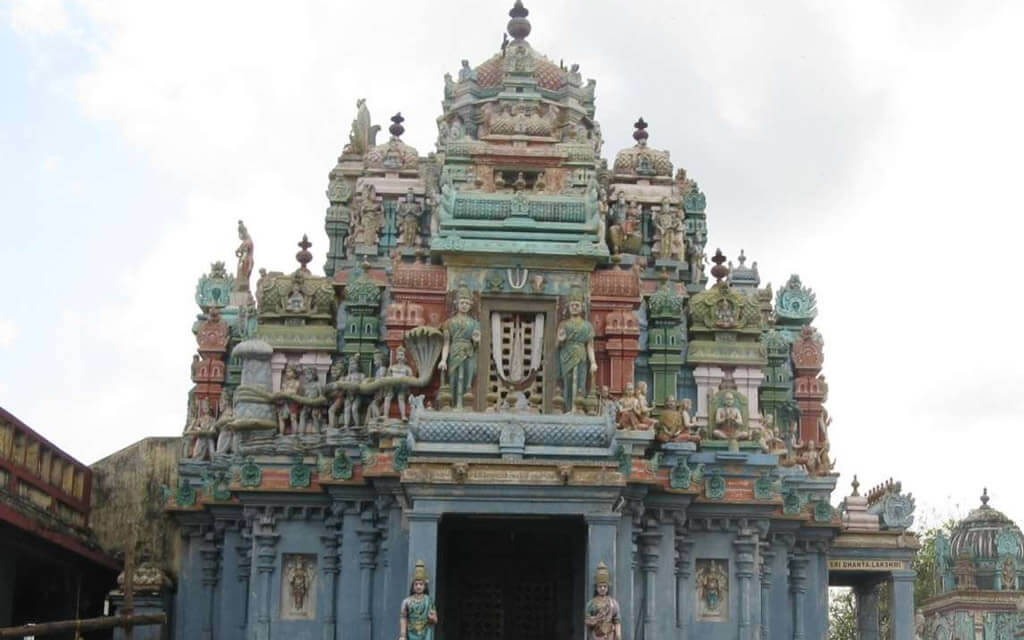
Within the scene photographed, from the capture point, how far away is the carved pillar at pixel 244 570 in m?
30.8

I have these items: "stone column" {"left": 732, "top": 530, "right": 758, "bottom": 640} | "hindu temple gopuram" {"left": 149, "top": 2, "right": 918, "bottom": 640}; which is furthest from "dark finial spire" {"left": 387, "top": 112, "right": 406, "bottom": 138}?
"stone column" {"left": 732, "top": 530, "right": 758, "bottom": 640}

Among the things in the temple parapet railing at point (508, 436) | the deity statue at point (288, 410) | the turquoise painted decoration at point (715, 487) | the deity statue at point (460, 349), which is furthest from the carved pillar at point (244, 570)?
the turquoise painted decoration at point (715, 487)

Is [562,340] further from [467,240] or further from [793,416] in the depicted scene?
[793,416]

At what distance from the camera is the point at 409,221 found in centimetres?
3434

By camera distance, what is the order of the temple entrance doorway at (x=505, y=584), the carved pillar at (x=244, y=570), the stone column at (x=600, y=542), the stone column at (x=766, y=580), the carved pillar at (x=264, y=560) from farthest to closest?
the stone column at (x=766, y=580) < the carved pillar at (x=244, y=570) < the temple entrance doorway at (x=505, y=584) < the carved pillar at (x=264, y=560) < the stone column at (x=600, y=542)

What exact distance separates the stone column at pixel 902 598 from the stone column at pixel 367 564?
12531mm

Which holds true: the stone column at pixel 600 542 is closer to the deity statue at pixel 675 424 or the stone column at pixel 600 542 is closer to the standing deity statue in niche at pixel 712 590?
the deity statue at pixel 675 424

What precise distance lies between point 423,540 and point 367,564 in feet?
13.4

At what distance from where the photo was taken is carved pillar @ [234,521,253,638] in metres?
30.8

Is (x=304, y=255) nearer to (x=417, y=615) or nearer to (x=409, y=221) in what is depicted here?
(x=409, y=221)

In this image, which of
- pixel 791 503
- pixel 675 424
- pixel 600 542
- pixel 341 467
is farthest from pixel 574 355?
pixel 791 503

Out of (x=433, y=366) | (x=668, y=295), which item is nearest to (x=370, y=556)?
(x=433, y=366)

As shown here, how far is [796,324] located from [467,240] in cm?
1033

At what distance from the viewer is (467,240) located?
30.4 meters
